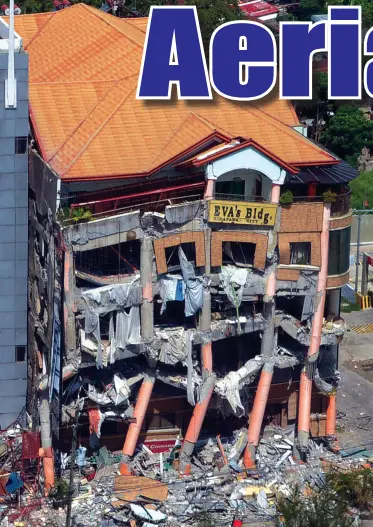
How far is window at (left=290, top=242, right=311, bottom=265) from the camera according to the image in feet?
245

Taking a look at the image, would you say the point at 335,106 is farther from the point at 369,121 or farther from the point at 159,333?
the point at 159,333

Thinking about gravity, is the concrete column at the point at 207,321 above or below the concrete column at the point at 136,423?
above

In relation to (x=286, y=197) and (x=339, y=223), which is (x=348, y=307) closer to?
(x=339, y=223)

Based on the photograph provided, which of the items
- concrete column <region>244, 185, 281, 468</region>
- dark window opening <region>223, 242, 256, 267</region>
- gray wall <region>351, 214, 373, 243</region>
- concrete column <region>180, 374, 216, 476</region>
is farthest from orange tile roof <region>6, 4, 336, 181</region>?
gray wall <region>351, 214, 373, 243</region>

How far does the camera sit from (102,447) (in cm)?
7656

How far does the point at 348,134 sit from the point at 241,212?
58.3 m

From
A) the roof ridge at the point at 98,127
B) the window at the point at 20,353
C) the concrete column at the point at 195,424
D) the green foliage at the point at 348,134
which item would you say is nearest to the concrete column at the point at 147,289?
the concrete column at the point at 195,424

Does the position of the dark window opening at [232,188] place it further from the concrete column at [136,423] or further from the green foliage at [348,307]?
the green foliage at [348,307]

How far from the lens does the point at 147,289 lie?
72.4m

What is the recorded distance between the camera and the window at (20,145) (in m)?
71.6

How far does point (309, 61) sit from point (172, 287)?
16.2 m

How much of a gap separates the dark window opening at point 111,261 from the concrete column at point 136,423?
5.95 metres

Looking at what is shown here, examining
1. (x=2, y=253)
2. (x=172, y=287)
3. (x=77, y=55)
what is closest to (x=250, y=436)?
(x=172, y=287)

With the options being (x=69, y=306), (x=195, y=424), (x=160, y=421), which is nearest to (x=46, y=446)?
(x=69, y=306)
